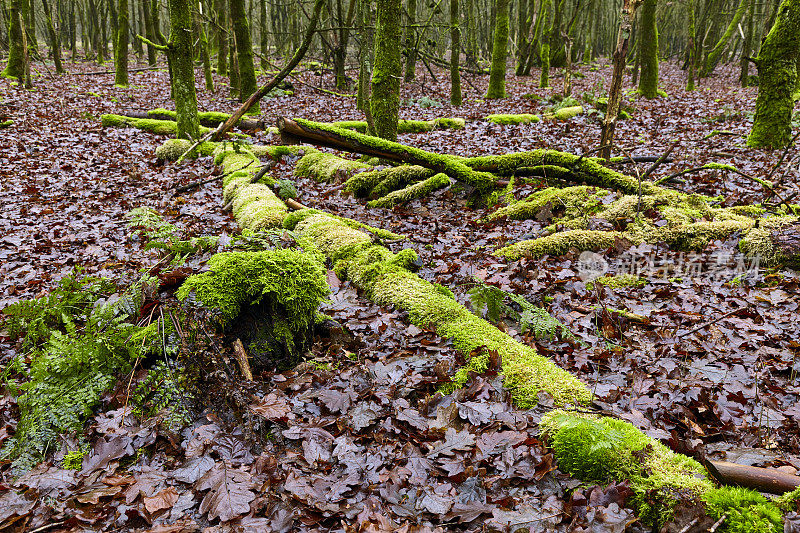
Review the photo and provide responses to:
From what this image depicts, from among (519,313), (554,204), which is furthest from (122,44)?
(519,313)

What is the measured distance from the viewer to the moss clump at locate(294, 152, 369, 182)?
8438 mm

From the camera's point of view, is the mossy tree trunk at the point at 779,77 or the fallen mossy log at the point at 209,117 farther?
the fallen mossy log at the point at 209,117

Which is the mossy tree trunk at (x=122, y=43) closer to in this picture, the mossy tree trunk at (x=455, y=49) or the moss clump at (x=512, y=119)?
the mossy tree trunk at (x=455, y=49)

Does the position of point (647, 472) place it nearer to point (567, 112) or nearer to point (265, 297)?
point (265, 297)

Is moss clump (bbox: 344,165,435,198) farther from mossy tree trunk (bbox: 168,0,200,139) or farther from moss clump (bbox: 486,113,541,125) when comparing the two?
moss clump (bbox: 486,113,541,125)

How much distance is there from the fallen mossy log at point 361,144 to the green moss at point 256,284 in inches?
189

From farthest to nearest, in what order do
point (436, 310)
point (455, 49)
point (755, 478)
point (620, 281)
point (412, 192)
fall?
1. point (455, 49)
2. point (412, 192)
3. point (620, 281)
4. point (436, 310)
5. point (755, 478)

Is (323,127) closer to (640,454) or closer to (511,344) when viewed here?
(511,344)

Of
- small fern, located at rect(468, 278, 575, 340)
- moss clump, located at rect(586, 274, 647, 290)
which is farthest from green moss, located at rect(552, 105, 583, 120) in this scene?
small fern, located at rect(468, 278, 575, 340)

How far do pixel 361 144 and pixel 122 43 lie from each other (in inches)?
599

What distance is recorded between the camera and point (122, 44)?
57.1 ft

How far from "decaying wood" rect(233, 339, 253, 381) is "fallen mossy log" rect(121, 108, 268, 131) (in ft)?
36.8

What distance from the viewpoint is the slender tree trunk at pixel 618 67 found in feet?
25.1

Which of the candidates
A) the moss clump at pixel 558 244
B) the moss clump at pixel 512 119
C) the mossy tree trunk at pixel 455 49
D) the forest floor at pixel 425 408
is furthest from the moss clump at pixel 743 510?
the mossy tree trunk at pixel 455 49
